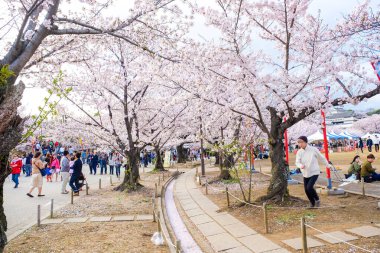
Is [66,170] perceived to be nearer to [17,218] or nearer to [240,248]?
[17,218]

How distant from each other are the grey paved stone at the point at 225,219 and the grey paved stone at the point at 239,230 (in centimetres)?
25

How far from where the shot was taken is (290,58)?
920 cm

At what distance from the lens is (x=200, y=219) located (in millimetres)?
8258

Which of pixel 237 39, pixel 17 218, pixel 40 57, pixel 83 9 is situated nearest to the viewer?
pixel 83 9

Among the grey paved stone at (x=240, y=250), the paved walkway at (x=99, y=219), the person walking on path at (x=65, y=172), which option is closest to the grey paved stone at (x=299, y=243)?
the grey paved stone at (x=240, y=250)

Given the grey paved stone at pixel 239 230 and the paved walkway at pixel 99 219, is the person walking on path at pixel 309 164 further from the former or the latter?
the paved walkway at pixel 99 219

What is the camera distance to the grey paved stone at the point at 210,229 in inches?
269

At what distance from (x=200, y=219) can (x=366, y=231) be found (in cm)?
413

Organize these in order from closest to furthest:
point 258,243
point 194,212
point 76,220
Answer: point 258,243, point 76,220, point 194,212

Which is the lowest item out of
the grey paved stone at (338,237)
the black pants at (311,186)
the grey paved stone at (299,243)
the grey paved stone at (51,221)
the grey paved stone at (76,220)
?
the grey paved stone at (76,220)

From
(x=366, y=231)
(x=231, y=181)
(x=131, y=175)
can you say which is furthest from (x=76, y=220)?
(x=231, y=181)

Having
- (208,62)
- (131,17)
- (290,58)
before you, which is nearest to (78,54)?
(131,17)

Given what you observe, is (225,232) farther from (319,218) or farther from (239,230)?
(319,218)

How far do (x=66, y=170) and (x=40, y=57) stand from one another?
876 cm
